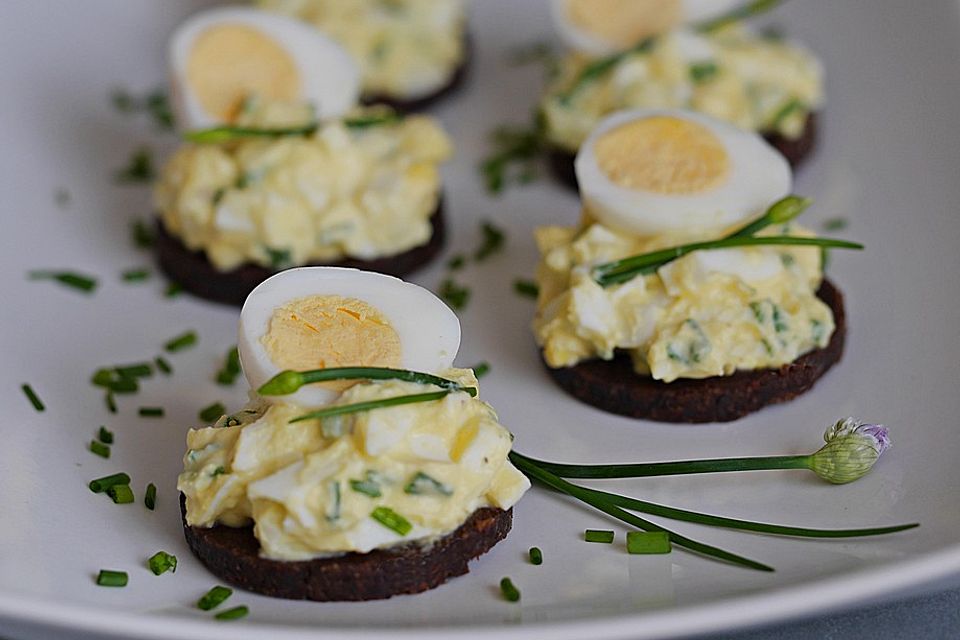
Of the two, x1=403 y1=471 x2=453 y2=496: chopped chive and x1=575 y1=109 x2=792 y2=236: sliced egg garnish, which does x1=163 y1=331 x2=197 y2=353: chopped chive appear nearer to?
x1=575 y1=109 x2=792 y2=236: sliced egg garnish

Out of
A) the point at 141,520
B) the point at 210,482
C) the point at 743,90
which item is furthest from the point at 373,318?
the point at 743,90

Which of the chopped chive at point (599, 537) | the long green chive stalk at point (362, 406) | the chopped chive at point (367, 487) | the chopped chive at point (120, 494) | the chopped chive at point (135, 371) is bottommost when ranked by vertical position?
the chopped chive at point (599, 537)

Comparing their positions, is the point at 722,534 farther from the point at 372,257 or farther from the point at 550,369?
the point at 372,257

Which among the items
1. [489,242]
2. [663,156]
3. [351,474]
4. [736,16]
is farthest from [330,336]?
[736,16]

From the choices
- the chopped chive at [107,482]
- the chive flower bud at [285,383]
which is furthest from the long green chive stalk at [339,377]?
the chopped chive at [107,482]

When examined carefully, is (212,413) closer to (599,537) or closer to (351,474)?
(351,474)

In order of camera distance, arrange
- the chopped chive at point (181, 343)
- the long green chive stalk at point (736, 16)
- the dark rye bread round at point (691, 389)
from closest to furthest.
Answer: the dark rye bread round at point (691, 389), the chopped chive at point (181, 343), the long green chive stalk at point (736, 16)

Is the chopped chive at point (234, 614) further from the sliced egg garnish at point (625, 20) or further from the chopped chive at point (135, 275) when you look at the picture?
the sliced egg garnish at point (625, 20)
